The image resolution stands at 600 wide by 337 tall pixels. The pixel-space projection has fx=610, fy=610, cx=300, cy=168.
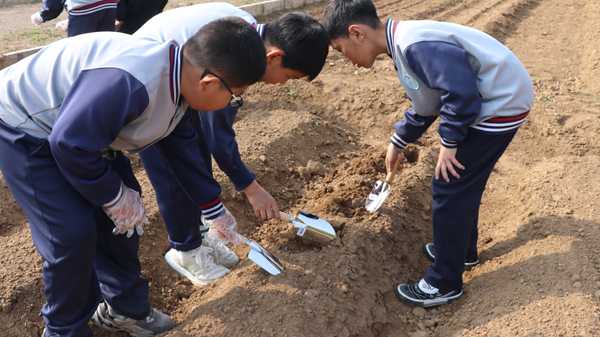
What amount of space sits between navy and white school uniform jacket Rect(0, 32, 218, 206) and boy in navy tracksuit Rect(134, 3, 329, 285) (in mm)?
469

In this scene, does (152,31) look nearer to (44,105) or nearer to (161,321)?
(44,105)

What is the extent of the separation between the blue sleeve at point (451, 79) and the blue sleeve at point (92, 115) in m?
1.20

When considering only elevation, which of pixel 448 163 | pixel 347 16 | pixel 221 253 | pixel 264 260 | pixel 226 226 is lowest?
pixel 221 253

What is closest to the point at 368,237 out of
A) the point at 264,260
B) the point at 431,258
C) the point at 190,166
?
the point at 431,258

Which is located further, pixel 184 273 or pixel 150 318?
pixel 184 273

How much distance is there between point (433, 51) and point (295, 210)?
1.73m

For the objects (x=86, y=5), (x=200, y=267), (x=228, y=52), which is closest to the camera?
(x=228, y=52)

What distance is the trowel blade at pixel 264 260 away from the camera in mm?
3109

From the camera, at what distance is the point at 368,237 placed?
350 cm

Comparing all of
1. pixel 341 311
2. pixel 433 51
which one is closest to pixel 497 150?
pixel 433 51

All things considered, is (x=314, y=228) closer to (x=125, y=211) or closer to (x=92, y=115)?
(x=125, y=211)

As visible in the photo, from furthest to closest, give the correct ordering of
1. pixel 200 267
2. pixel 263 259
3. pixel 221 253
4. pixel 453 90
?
1. pixel 221 253
2. pixel 200 267
3. pixel 263 259
4. pixel 453 90

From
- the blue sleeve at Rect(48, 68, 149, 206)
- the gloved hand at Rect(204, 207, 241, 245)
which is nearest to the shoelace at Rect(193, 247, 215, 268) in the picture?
the gloved hand at Rect(204, 207, 241, 245)

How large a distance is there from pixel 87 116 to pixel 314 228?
1631mm
